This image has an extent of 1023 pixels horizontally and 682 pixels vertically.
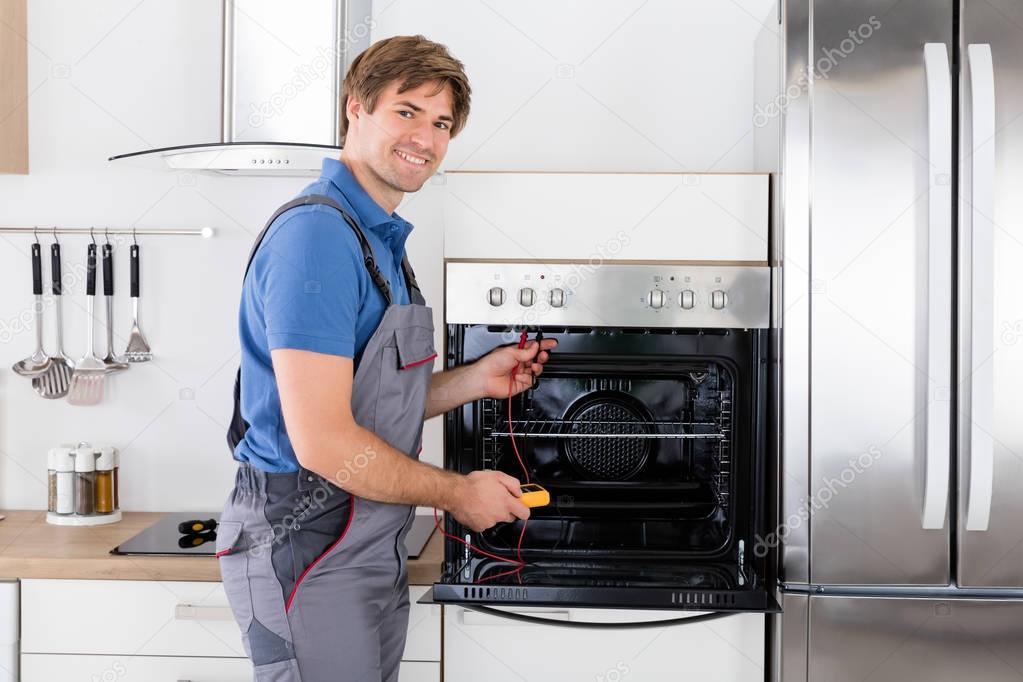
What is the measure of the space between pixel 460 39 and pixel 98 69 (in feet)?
2.97

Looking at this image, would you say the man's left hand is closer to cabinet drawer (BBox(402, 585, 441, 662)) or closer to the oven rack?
the oven rack

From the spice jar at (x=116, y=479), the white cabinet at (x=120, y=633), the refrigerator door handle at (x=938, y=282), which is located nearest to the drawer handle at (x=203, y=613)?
the white cabinet at (x=120, y=633)

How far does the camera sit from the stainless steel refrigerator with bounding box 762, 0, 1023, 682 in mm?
1472

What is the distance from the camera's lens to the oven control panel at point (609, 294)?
1.54m

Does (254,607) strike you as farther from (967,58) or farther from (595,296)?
(967,58)

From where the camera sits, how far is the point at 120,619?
1.61 meters

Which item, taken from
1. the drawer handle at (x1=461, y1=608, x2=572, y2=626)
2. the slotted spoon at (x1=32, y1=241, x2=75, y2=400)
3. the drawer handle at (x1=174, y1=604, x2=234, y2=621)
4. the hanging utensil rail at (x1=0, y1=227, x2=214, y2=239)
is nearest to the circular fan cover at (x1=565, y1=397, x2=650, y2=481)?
the drawer handle at (x1=461, y1=608, x2=572, y2=626)

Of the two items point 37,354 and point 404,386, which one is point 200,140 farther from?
point 404,386

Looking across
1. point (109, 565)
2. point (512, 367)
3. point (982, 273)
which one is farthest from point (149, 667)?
point (982, 273)

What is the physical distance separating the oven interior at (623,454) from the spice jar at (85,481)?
3.00ft

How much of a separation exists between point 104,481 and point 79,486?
0.17 ft

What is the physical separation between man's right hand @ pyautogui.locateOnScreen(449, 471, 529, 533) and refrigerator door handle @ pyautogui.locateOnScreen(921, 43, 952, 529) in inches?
28.1

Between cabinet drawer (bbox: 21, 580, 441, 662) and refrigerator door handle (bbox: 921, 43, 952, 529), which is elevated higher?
refrigerator door handle (bbox: 921, 43, 952, 529)

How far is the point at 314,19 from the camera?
174 cm
